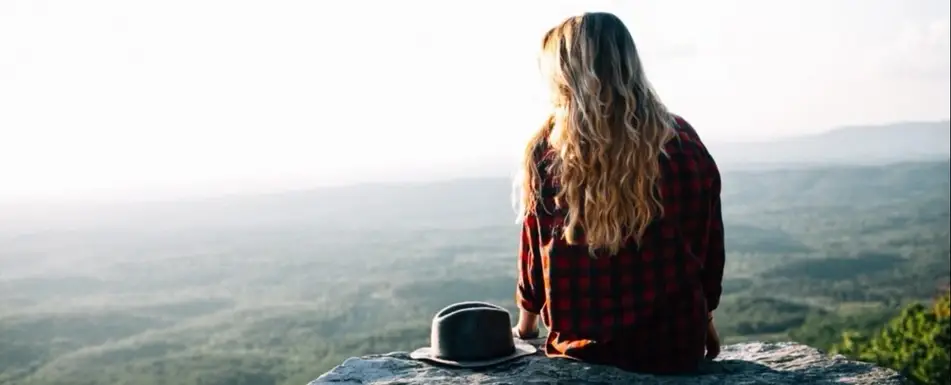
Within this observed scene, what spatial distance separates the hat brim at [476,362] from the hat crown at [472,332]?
0.02 meters

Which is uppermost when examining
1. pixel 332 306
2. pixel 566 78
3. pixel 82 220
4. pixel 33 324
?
pixel 566 78

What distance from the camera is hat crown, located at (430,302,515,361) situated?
3211mm

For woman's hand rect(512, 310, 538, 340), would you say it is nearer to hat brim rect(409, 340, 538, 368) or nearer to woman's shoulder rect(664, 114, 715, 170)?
hat brim rect(409, 340, 538, 368)

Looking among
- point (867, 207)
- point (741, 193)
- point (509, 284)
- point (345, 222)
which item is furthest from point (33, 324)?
point (867, 207)

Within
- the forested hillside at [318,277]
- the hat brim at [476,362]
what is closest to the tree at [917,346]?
the forested hillside at [318,277]

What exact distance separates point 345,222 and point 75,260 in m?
20.1

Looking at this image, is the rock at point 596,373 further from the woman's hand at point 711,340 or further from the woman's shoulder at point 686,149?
the woman's shoulder at point 686,149

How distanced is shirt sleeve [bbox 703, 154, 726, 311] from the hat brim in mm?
662

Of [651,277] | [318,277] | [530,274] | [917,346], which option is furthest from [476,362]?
[318,277]

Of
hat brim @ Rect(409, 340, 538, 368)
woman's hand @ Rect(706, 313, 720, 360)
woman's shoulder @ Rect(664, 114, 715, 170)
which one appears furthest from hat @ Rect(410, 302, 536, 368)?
woman's shoulder @ Rect(664, 114, 715, 170)

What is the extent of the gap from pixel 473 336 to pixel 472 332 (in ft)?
0.05

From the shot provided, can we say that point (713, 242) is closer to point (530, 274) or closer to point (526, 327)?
point (530, 274)

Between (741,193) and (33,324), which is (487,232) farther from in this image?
(33,324)

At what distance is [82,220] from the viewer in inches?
858
